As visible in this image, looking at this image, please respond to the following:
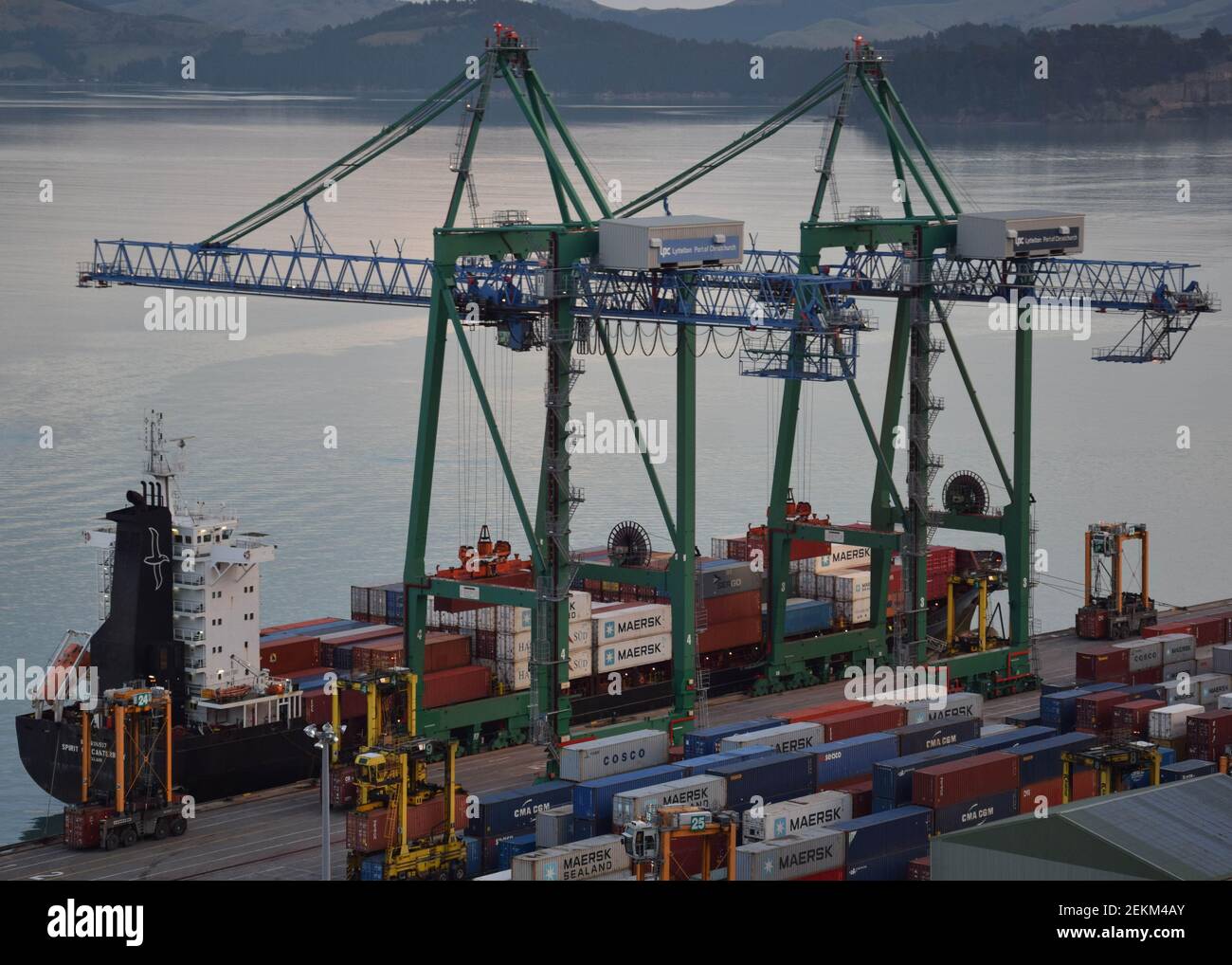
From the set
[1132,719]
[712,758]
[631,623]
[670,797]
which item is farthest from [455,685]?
[1132,719]

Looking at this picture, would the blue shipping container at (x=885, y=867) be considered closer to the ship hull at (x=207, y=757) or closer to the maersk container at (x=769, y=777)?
the maersk container at (x=769, y=777)

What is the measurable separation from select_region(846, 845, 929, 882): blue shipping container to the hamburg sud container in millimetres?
4680

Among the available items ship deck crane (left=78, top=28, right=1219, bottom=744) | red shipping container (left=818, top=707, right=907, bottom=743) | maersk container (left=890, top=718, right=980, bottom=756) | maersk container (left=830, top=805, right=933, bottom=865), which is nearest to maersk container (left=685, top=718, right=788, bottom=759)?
red shipping container (left=818, top=707, right=907, bottom=743)

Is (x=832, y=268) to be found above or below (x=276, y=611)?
above

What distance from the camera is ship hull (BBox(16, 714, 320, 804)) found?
53938 mm

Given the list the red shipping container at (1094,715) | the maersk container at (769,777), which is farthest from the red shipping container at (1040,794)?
the red shipping container at (1094,715)

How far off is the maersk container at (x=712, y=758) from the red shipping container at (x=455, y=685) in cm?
912

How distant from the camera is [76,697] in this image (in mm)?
54594

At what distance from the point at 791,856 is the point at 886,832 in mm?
2831

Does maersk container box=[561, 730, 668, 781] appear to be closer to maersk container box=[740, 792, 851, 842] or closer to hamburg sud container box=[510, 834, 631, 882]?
maersk container box=[740, 792, 851, 842]
